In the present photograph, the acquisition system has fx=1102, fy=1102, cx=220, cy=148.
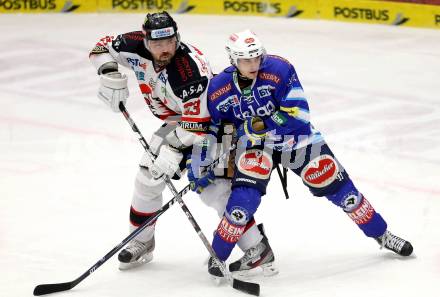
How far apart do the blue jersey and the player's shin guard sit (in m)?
0.35

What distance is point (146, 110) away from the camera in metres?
9.69

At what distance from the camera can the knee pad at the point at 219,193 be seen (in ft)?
20.2

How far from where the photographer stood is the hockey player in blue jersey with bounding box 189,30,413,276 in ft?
19.2

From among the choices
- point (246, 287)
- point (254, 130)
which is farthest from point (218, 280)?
point (254, 130)

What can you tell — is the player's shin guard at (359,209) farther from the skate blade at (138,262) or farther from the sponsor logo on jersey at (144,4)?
the sponsor logo on jersey at (144,4)

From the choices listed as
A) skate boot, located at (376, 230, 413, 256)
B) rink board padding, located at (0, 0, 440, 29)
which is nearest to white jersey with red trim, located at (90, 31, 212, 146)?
skate boot, located at (376, 230, 413, 256)

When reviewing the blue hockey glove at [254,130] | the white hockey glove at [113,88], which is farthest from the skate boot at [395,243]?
the white hockey glove at [113,88]

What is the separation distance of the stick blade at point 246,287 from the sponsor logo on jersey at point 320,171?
0.69 m

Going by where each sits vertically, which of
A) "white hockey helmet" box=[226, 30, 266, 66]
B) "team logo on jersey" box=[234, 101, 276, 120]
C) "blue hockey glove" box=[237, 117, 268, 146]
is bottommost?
"blue hockey glove" box=[237, 117, 268, 146]

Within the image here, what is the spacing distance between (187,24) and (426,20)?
104 inches

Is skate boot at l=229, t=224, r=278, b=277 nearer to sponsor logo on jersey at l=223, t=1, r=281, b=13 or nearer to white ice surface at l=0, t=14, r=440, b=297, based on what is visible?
white ice surface at l=0, t=14, r=440, b=297

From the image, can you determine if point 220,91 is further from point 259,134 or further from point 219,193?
point 219,193

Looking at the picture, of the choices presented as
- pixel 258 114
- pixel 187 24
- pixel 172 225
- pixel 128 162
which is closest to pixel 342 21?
pixel 187 24

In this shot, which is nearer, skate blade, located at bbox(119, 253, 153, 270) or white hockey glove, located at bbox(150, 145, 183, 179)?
white hockey glove, located at bbox(150, 145, 183, 179)
